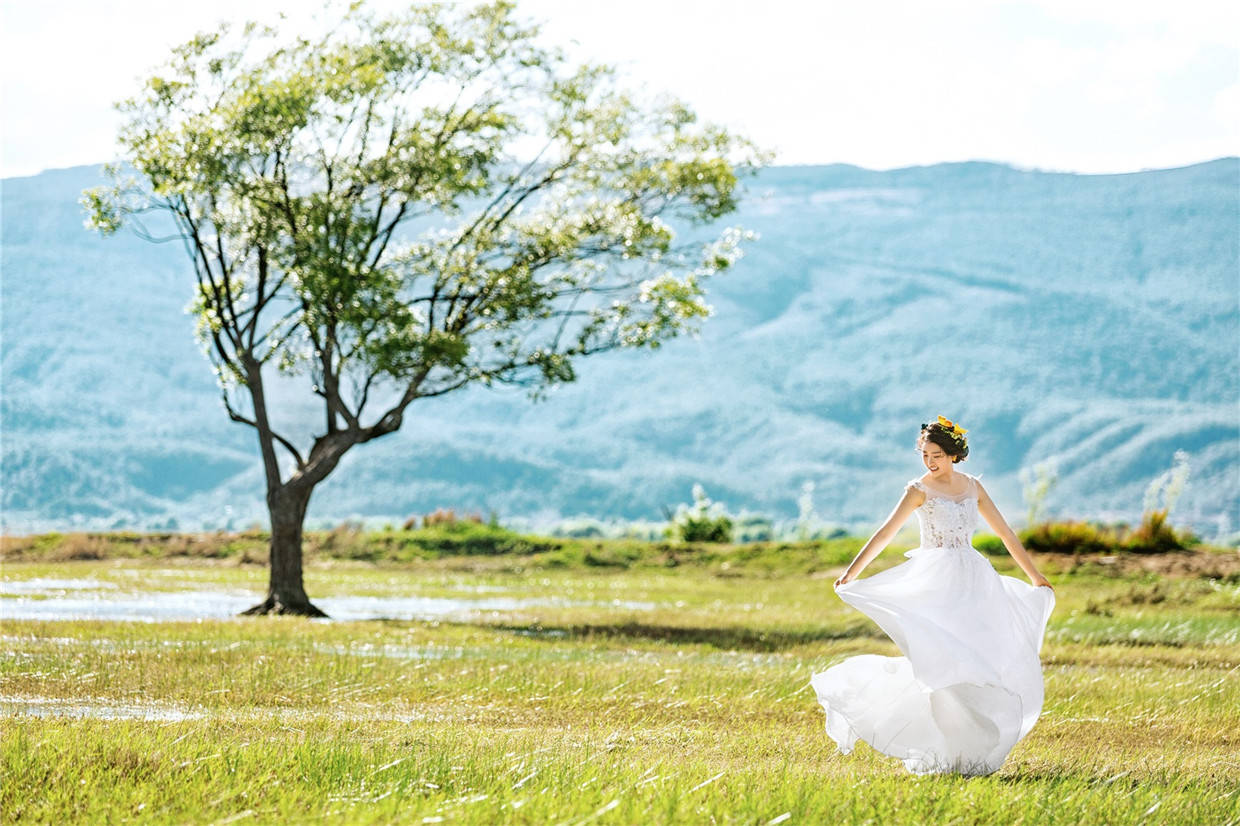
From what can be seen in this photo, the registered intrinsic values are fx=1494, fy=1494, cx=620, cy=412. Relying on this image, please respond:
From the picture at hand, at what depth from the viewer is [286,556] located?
1069 inches

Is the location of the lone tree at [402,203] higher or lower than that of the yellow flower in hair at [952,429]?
higher

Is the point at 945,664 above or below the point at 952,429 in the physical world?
below

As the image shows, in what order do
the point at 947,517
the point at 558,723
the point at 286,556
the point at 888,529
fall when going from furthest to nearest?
the point at 286,556
the point at 558,723
the point at 888,529
the point at 947,517

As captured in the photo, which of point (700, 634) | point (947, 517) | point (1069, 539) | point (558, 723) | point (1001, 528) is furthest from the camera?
point (1069, 539)

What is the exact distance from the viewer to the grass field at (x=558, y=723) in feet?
25.5

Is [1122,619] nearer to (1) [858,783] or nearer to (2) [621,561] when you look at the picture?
(1) [858,783]

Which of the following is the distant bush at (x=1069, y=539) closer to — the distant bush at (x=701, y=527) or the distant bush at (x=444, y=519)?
the distant bush at (x=701, y=527)

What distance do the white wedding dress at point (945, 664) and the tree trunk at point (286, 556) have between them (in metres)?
17.8

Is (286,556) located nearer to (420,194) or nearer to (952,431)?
(420,194)

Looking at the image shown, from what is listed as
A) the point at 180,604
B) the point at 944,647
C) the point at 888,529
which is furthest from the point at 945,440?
the point at 180,604

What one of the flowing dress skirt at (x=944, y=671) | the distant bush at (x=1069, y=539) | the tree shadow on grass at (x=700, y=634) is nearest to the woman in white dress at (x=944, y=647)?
the flowing dress skirt at (x=944, y=671)

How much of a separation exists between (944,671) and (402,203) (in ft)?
66.9

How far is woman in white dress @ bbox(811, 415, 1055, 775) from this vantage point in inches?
371

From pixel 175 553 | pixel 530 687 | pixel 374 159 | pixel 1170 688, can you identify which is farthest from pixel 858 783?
pixel 175 553
